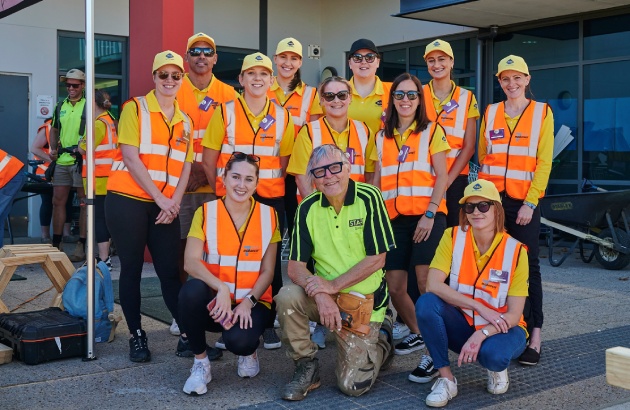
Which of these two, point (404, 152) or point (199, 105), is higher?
point (199, 105)

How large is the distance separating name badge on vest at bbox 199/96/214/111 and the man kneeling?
1.45 metres

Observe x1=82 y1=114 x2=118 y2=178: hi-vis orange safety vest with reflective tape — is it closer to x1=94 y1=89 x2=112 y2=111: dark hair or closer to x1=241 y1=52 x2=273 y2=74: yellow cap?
x1=94 y1=89 x2=112 y2=111: dark hair

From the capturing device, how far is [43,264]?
19.2 feet

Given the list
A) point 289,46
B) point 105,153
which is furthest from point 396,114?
point 105,153

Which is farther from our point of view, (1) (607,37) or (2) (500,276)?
(1) (607,37)

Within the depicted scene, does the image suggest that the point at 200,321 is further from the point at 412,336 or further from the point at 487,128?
the point at 487,128

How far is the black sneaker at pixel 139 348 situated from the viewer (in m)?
5.07

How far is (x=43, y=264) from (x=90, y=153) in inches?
49.2

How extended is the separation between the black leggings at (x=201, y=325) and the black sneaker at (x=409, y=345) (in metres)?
1.16

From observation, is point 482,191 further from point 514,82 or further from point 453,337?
point 514,82

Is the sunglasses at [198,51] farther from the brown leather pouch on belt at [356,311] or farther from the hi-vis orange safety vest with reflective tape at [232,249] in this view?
the brown leather pouch on belt at [356,311]

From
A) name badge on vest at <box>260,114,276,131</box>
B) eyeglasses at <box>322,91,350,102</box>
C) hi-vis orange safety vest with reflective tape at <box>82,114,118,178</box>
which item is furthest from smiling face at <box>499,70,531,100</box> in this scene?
hi-vis orange safety vest with reflective tape at <box>82,114,118,178</box>

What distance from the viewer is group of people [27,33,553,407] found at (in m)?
4.52

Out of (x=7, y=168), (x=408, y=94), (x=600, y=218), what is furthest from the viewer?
(x=600, y=218)
